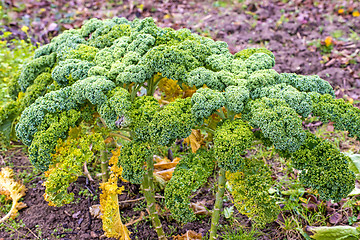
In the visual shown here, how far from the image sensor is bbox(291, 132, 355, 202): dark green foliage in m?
1.96

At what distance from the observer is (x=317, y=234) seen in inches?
110

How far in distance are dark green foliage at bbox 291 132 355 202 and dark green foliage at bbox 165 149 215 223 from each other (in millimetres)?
585

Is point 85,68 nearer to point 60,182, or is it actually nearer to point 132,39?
point 132,39

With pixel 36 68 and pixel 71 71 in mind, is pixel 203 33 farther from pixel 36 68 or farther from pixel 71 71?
pixel 71 71

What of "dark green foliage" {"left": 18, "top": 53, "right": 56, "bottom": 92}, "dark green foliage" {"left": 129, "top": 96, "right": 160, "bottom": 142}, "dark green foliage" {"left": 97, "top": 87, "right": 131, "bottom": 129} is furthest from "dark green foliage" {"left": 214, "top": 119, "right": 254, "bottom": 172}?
"dark green foliage" {"left": 18, "top": 53, "right": 56, "bottom": 92}

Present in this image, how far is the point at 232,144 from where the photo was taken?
6.22 ft

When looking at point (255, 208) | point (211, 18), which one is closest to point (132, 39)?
point (255, 208)

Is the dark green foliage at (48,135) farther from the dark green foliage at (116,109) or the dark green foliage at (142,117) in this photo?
the dark green foliage at (142,117)

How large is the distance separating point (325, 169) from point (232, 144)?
2.06 ft

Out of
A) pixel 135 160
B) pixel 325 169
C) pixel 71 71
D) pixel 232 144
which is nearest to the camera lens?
pixel 232 144

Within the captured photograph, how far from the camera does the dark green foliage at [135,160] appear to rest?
211 cm

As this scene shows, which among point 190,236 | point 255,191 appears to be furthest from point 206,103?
point 190,236

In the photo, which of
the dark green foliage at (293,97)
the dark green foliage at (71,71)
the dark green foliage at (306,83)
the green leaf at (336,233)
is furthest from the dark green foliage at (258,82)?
the green leaf at (336,233)

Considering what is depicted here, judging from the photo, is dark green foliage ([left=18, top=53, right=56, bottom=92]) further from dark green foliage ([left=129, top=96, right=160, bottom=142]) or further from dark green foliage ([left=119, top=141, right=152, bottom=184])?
dark green foliage ([left=119, top=141, right=152, bottom=184])
